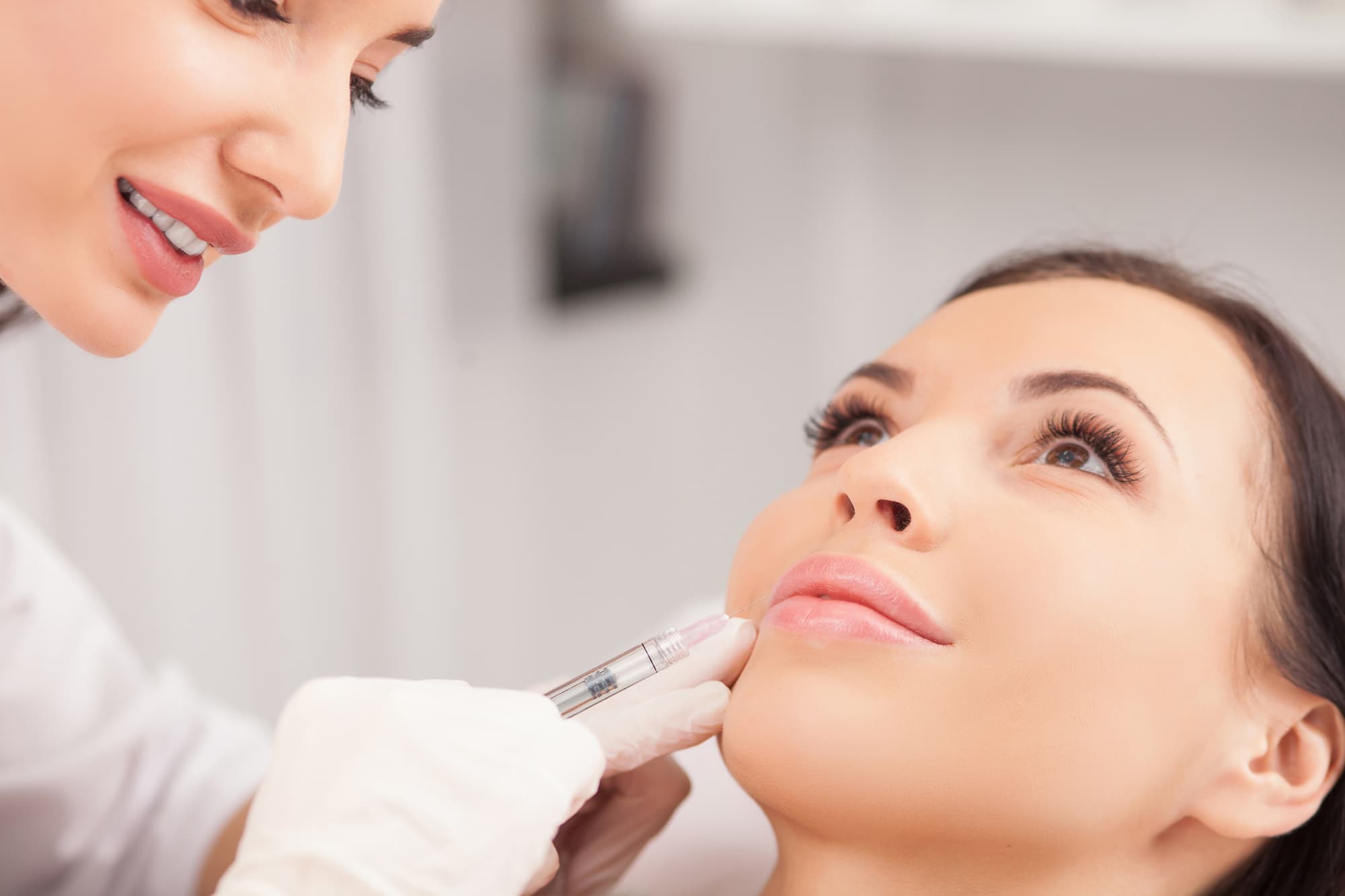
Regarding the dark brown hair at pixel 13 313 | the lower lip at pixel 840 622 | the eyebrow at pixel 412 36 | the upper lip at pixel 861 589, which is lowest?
the lower lip at pixel 840 622

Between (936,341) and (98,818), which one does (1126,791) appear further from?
(98,818)

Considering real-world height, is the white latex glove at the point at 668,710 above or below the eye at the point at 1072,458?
below

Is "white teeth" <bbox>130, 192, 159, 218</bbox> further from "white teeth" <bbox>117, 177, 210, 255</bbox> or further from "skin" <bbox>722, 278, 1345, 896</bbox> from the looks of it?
"skin" <bbox>722, 278, 1345, 896</bbox>

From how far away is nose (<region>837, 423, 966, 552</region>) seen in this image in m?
0.85

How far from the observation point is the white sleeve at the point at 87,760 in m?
1.21

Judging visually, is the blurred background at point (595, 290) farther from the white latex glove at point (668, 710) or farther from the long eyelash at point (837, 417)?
the white latex glove at point (668, 710)

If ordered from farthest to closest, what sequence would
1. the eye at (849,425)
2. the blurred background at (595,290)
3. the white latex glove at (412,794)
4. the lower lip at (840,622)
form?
the blurred background at (595,290), the eye at (849,425), the lower lip at (840,622), the white latex glove at (412,794)

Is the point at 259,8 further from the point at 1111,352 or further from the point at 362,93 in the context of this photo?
the point at 1111,352

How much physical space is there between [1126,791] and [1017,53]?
47.5 inches

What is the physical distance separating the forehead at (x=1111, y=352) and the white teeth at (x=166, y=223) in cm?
55

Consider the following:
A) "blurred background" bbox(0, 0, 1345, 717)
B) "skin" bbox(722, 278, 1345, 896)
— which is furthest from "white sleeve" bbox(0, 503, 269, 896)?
"skin" bbox(722, 278, 1345, 896)

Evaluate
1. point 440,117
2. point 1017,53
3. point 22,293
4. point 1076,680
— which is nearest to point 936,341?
point 1076,680

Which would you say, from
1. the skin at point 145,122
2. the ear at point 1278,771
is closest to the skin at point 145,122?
the skin at point 145,122

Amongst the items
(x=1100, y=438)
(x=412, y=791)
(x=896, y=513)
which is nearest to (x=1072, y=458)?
(x=1100, y=438)
